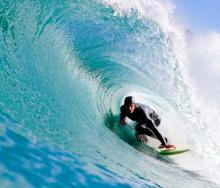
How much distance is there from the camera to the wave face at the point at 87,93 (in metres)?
6.02

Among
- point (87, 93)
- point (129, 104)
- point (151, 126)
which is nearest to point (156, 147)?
point (151, 126)

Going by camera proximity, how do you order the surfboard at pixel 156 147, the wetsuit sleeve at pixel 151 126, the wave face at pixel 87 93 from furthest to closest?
the surfboard at pixel 156 147, the wetsuit sleeve at pixel 151 126, the wave face at pixel 87 93

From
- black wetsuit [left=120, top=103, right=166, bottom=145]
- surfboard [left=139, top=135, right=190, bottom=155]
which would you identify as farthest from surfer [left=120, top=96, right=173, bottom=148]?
surfboard [left=139, top=135, right=190, bottom=155]

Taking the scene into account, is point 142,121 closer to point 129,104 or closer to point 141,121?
point 141,121

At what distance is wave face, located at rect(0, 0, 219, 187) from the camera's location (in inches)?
237

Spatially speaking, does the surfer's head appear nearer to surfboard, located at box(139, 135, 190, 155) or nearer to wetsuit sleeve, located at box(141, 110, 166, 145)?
wetsuit sleeve, located at box(141, 110, 166, 145)

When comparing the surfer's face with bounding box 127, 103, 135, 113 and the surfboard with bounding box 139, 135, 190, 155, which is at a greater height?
the surfer's face with bounding box 127, 103, 135, 113

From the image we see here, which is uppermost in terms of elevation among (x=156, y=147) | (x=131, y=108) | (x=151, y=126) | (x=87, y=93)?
(x=87, y=93)

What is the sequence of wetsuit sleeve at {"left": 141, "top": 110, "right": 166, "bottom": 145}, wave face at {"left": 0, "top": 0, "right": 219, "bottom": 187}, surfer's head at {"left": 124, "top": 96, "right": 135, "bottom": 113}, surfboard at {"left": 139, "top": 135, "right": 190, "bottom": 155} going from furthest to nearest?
1. surfboard at {"left": 139, "top": 135, "right": 190, "bottom": 155}
2. wetsuit sleeve at {"left": 141, "top": 110, "right": 166, "bottom": 145}
3. surfer's head at {"left": 124, "top": 96, "right": 135, "bottom": 113}
4. wave face at {"left": 0, "top": 0, "right": 219, "bottom": 187}

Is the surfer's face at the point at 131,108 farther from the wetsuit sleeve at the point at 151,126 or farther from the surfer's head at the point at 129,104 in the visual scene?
the wetsuit sleeve at the point at 151,126

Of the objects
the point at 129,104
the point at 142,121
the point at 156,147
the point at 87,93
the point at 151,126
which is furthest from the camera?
the point at 87,93

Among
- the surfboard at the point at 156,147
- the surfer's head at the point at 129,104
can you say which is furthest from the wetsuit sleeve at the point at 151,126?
the surfer's head at the point at 129,104

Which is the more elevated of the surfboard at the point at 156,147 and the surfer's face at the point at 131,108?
the surfer's face at the point at 131,108

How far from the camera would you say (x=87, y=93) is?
10.2 metres
